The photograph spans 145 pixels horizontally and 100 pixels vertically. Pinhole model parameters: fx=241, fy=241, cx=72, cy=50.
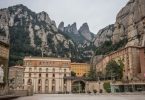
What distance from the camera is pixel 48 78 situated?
105125 mm

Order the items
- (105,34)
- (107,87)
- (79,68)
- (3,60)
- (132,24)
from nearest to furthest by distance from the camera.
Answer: (3,60), (107,87), (132,24), (79,68), (105,34)

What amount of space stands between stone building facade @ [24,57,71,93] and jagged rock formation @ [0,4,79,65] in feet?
105

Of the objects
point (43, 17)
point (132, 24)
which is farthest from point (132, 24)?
point (43, 17)

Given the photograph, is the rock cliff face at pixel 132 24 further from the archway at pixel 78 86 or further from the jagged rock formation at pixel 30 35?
the jagged rock formation at pixel 30 35

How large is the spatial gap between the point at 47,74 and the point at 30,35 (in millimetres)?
61410

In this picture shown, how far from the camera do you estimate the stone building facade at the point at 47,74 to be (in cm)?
10319

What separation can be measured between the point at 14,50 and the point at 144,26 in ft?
264

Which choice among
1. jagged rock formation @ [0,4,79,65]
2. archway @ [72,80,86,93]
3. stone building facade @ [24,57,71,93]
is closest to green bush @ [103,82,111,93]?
archway @ [72,80,86,93]

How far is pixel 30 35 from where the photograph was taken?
161250 millimetres

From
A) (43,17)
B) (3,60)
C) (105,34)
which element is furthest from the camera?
(43,17)

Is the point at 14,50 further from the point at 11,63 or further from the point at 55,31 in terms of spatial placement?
the point at 55,31

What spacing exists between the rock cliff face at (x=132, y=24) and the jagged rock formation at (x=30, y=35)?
4519 centimetres

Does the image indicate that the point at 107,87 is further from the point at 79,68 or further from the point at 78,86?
the point at 79,68

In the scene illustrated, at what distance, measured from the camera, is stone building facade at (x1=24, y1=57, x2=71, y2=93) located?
339 ft
